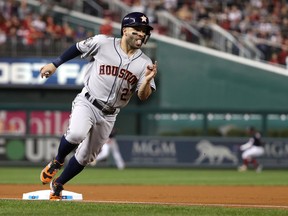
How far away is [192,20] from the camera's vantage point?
26859 mm

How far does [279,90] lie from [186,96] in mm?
3079

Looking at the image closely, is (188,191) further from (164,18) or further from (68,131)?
(164,18)

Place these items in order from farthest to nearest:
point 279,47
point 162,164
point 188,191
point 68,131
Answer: point 279,47 → point 162,164 → point 188,191 → point 68,131

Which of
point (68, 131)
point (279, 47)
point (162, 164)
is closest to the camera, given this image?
point (68, 131)

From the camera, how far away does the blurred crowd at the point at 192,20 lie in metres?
25.7

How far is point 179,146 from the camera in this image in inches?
965

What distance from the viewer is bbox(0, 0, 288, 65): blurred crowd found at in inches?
1012

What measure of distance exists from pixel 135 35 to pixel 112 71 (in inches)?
19.3

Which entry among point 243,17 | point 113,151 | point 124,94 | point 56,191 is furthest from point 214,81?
point 124,94

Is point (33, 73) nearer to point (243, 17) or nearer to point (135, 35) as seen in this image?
point (243, 17)

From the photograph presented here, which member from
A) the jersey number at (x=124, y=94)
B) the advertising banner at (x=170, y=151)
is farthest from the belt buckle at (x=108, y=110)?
the advertising banner at (x=170, y=151)

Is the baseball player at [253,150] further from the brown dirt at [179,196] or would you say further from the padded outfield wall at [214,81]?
the brown dirt at [179,196]

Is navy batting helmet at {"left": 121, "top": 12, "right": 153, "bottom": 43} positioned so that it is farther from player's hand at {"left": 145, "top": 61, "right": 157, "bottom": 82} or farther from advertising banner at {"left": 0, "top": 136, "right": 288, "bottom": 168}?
advertising banner at {"left": 0, "top": 136, "right": 288, "bottom": 168}

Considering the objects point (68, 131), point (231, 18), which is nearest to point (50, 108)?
point (231, 18)
